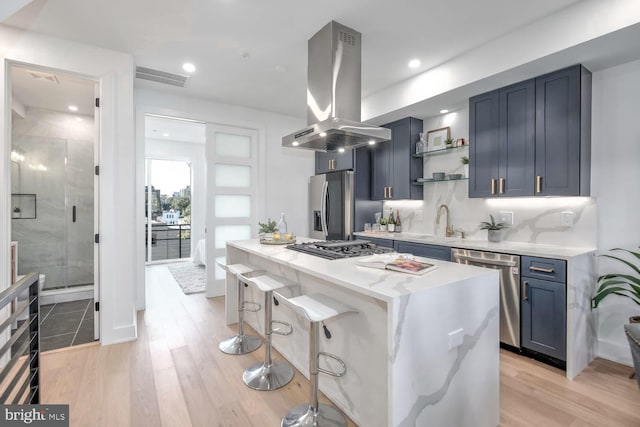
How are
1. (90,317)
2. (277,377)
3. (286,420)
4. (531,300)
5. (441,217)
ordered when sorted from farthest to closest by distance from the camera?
(441,217) → (90,317) → (531,300) → (277,377) → (286,420)

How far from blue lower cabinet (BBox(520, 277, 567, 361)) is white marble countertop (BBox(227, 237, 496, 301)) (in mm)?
1097

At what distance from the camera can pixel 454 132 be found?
3.75m

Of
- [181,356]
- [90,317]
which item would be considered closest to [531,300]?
[181,356]

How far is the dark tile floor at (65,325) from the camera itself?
9.59ft

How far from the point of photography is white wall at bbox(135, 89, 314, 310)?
12.6ft

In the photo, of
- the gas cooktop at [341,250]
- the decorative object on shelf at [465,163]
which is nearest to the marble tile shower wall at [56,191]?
the gas cooktop at [341,250]

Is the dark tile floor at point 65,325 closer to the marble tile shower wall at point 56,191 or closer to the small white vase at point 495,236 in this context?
the marble tile shower wall at point 56,191

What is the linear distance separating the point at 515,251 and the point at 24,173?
590cm

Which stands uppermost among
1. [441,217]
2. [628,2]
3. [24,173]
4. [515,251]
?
[628,2]

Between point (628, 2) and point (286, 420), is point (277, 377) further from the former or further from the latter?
point (628, 2)

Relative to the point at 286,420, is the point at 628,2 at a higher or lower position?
higher

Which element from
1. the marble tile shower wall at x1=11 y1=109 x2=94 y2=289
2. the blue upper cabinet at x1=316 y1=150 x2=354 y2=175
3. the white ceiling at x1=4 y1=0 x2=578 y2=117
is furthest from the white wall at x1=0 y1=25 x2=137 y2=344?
the blue upper cabinet at x1=316 y1=150 x2=354 y2=175

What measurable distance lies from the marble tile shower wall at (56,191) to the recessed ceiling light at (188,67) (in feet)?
7.63

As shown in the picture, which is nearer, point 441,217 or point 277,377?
point 277,377
